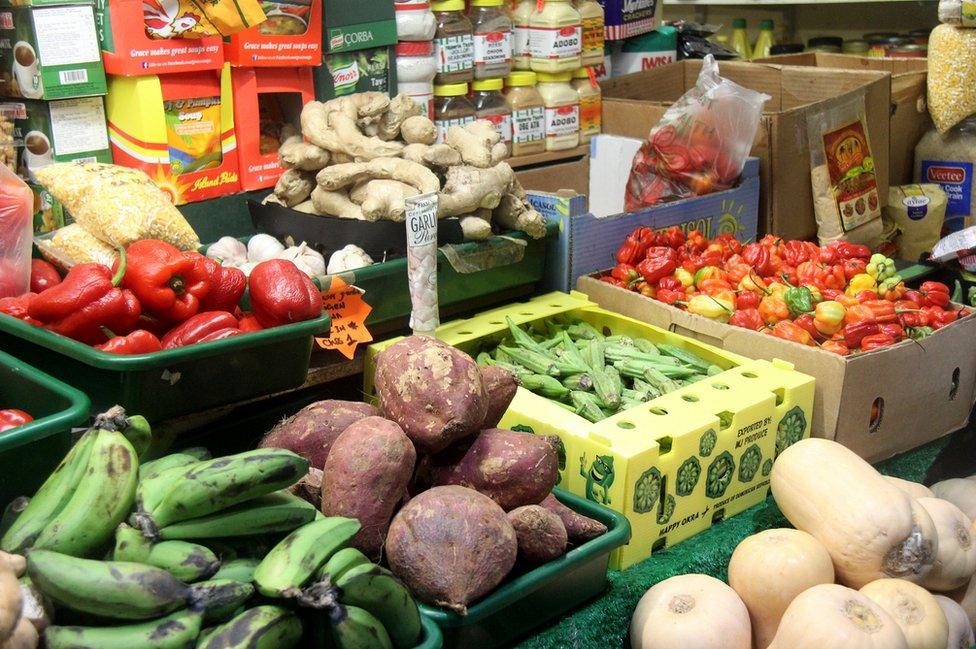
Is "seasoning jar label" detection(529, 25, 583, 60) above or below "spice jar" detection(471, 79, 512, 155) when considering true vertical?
above

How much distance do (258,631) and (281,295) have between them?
0.74 metres

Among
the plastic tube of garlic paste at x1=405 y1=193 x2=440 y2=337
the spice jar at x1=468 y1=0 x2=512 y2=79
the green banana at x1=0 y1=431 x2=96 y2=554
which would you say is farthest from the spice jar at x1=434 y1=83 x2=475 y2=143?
the green banana at x1=0 y1=431 x2=96 y2=554

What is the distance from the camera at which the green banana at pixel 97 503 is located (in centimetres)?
126

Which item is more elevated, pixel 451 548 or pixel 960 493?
pixel 451 548

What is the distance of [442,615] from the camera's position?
1454 mm

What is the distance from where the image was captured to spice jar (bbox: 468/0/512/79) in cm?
330

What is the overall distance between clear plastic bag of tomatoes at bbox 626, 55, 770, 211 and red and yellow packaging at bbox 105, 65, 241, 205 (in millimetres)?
1307

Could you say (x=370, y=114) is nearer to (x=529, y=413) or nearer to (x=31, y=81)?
(x=31, y=81)

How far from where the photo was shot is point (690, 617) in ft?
5.67

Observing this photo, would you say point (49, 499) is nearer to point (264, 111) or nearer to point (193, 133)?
point (193, 133)

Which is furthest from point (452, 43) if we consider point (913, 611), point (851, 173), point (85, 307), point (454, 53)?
point (913, 611)

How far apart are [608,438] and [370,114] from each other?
1.21 metres

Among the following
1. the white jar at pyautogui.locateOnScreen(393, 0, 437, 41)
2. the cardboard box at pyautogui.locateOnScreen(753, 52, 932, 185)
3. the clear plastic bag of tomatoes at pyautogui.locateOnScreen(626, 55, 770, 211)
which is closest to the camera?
the white jar at pyautogui.locateOnScreen(393, 0, 437, 41)

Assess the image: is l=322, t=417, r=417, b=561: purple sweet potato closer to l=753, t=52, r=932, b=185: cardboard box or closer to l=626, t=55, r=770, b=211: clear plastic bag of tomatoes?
l=626, t=55, r=770, b=211: clear plastic bag of tomatoes
